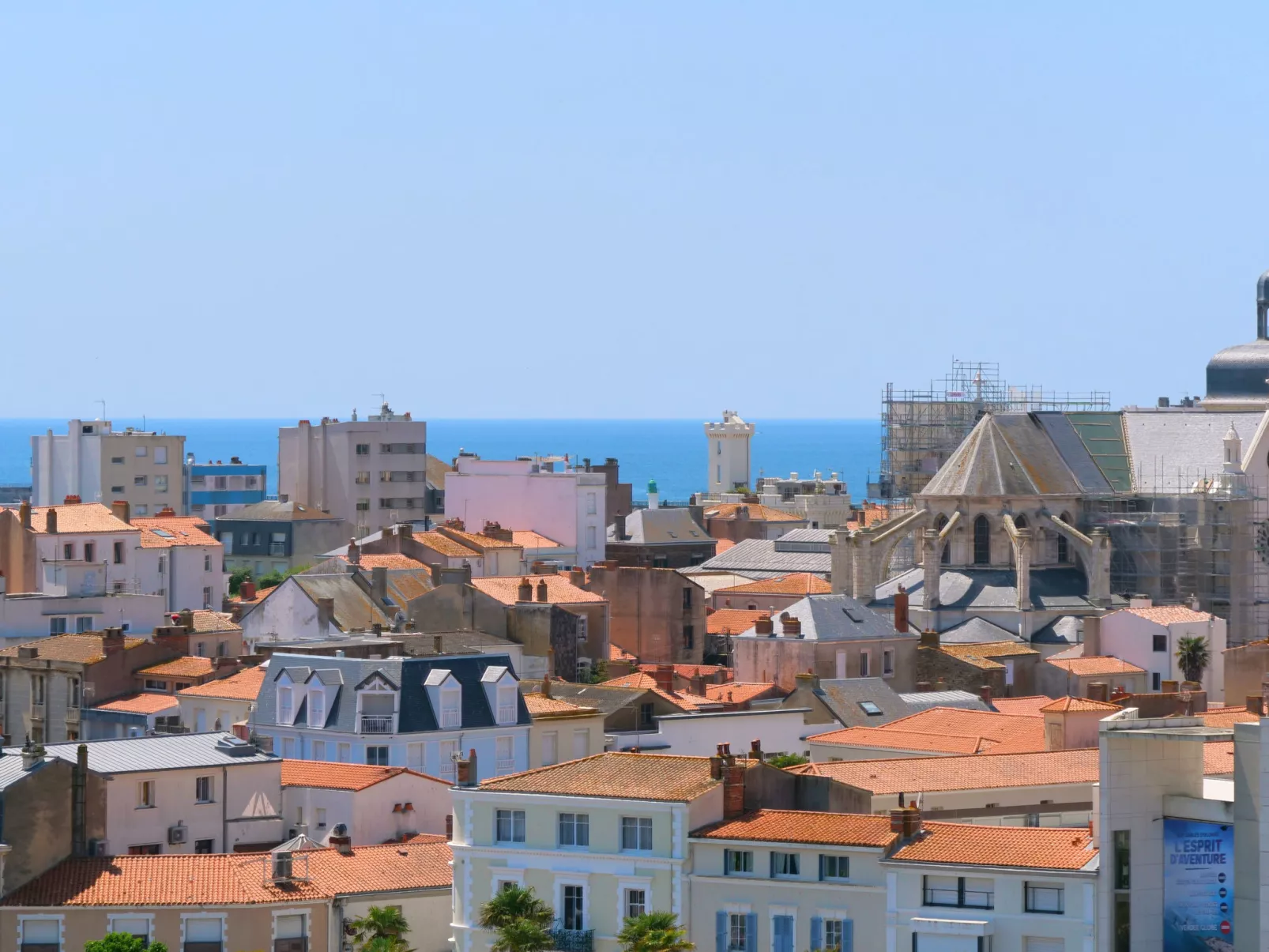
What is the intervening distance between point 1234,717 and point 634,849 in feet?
65.6

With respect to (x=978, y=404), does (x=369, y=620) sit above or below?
below

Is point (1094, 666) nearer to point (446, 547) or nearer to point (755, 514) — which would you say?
point (446, 547)

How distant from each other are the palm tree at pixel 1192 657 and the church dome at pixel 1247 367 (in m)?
37.1

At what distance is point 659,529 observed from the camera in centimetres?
13612

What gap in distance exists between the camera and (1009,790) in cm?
5572

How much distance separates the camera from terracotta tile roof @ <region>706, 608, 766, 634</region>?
9975cm

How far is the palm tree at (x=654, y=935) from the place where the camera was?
4462 cm

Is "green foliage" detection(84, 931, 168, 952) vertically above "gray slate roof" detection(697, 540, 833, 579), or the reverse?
"gray slate roof" detection(697, 540, 833, 579)

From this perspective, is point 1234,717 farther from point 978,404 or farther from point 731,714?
point 978,404

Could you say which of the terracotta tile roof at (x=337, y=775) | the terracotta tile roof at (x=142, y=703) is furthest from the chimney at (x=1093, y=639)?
the terracotta tile roof at (x=337, y=775)

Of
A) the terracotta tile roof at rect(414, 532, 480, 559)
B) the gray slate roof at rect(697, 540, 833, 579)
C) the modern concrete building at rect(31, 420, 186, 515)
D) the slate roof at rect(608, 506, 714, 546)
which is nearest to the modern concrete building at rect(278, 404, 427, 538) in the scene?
the modern concrete building at rect(31, 420, 186, 515)

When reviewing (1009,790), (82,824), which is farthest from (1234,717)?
(82,824)

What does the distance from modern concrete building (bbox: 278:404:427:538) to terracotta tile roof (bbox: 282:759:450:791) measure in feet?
256

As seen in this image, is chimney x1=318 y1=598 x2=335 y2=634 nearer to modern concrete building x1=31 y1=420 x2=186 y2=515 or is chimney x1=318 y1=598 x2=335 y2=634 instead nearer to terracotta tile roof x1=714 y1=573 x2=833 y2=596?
terracotta tile roof x1=714 y1=573 x2=833 y2=596
